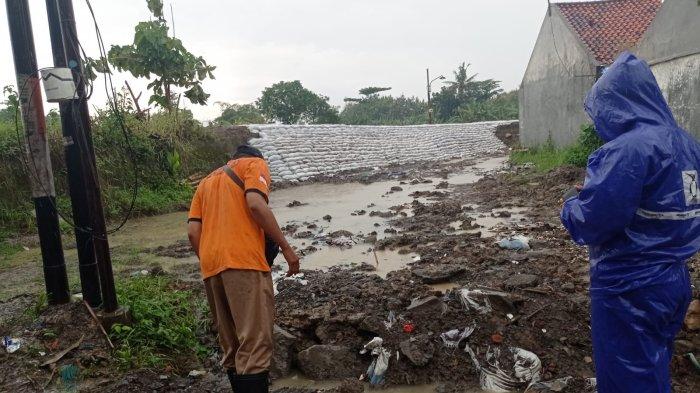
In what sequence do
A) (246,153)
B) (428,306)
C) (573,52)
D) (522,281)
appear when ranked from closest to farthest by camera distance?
(246,153) → (428,306) → (522,281) → (573,52)

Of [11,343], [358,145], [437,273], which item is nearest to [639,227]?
[437,273]

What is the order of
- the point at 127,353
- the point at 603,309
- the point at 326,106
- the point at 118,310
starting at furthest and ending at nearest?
1. the point at 326,106
2. the point at 118,310
3. the point at 127,353
4. the point at 603,309

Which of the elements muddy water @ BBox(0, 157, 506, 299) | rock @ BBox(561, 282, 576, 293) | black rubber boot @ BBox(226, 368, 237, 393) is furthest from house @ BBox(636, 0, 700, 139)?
black rubber boot @ BBox(226, 368, 237, 393)

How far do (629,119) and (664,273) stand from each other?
642 mm

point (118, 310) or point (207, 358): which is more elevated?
point (118, 310)

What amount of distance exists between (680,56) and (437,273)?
22.5 feet

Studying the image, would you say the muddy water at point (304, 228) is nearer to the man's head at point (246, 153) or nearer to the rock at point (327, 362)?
the rock at point (327, 362)

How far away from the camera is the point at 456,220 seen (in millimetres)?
8336

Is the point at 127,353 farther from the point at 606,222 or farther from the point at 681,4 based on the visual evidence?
the point at 681,4

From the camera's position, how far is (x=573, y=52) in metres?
14.8

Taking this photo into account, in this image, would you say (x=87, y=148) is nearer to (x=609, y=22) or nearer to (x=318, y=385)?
(x=318, y=385)

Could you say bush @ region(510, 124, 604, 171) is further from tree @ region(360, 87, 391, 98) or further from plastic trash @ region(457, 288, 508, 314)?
tree @ region(360, 87, 391, 98)

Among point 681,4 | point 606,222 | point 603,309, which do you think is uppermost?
point 681,4

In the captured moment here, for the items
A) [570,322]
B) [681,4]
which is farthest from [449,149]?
[570,322]
